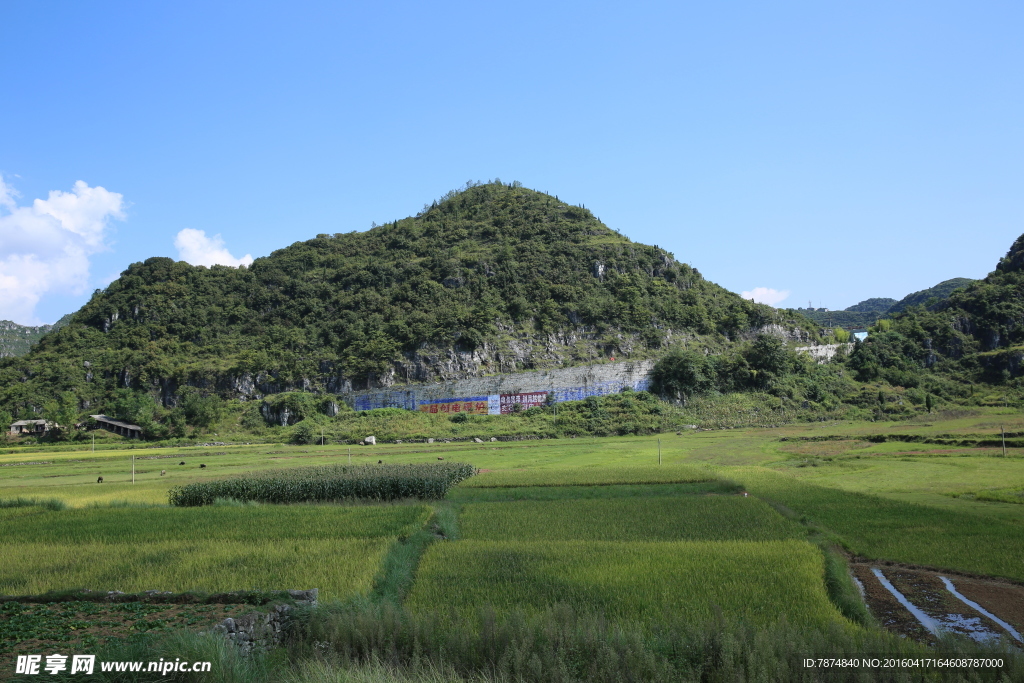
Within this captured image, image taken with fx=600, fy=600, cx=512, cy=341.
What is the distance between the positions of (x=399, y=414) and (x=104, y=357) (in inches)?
1893

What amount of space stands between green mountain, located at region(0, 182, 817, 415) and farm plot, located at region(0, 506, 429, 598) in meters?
57.8

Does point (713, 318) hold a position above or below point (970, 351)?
above

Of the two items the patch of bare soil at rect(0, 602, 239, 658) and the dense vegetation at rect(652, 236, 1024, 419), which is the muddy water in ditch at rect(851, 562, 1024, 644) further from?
the dense vegetation at rect(652, 236, 1024, 419)

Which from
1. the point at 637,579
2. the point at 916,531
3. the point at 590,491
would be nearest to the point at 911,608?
the point at 637,579

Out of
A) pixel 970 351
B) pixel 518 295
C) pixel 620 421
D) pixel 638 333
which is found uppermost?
pixel 518 295

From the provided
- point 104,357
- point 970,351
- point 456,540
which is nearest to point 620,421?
point 456,540

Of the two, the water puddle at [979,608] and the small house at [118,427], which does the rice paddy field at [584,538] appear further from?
the small house at [118,427]

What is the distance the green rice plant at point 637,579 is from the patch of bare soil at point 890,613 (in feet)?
3.01

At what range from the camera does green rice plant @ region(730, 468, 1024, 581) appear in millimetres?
13781

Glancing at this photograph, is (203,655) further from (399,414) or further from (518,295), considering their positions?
(518,295)

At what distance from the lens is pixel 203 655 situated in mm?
7672

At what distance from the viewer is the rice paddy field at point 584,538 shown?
37.3 ft

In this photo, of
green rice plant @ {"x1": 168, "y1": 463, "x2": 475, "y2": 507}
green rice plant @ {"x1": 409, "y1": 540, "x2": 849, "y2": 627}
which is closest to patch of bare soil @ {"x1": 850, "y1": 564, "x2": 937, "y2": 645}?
green rice plant @ {"x1": 409, "y1": 540, "x2": 849, "y2": 627}

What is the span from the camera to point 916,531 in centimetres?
1656
